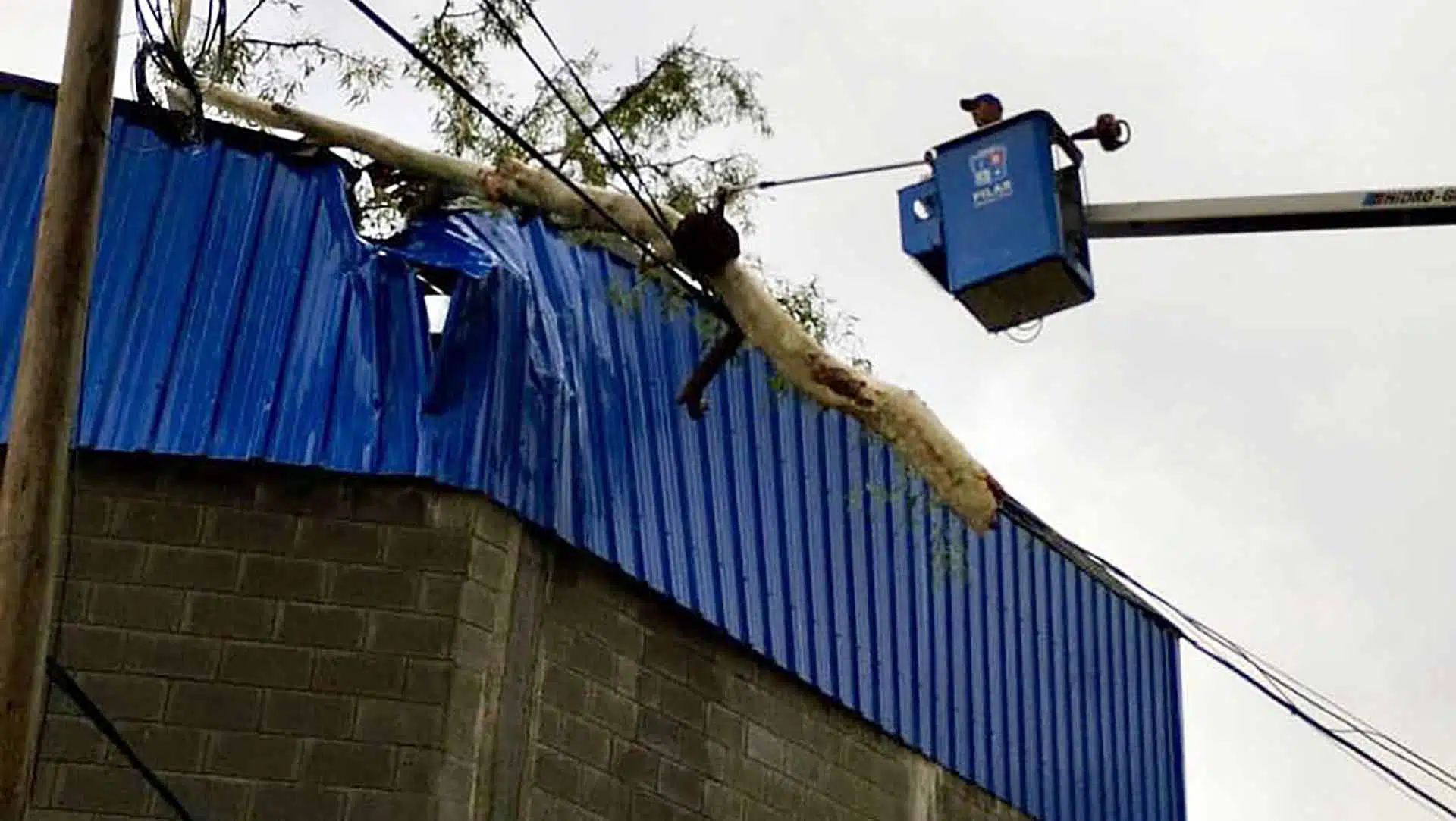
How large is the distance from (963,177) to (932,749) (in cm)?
583

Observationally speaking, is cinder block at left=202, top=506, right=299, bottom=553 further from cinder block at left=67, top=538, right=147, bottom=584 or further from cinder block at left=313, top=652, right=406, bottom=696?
cinder block at left=313, top=652, right=406, bottom=696

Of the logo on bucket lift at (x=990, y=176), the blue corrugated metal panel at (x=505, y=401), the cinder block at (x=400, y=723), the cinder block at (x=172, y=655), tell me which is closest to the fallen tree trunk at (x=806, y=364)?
the blue corrugated metal panel at (x=505, y=401)

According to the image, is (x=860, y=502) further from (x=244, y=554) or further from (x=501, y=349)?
(x=244, y=554)

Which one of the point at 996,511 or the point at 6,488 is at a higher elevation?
the point at 996,511

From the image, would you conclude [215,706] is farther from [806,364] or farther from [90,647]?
[806,364]

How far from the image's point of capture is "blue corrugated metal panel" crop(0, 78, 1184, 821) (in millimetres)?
8078

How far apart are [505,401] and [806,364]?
5.12 ft

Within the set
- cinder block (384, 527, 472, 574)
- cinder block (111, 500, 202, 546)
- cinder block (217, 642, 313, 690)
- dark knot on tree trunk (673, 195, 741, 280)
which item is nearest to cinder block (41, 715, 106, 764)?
cinder block (217, 642, 313, 690)

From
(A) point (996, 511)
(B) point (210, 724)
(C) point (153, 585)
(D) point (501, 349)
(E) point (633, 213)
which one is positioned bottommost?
(B) point (210, 724)

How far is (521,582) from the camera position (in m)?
8.36

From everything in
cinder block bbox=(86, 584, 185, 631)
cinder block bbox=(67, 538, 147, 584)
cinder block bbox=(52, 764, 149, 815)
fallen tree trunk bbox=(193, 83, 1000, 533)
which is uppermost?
fallen tree trunk bbox=(193, 83, 1000, 533)

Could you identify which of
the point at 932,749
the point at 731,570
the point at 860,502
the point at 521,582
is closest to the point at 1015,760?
the point at 932,749

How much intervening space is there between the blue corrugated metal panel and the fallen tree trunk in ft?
1.12

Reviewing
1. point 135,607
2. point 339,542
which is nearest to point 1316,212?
point 339,542
